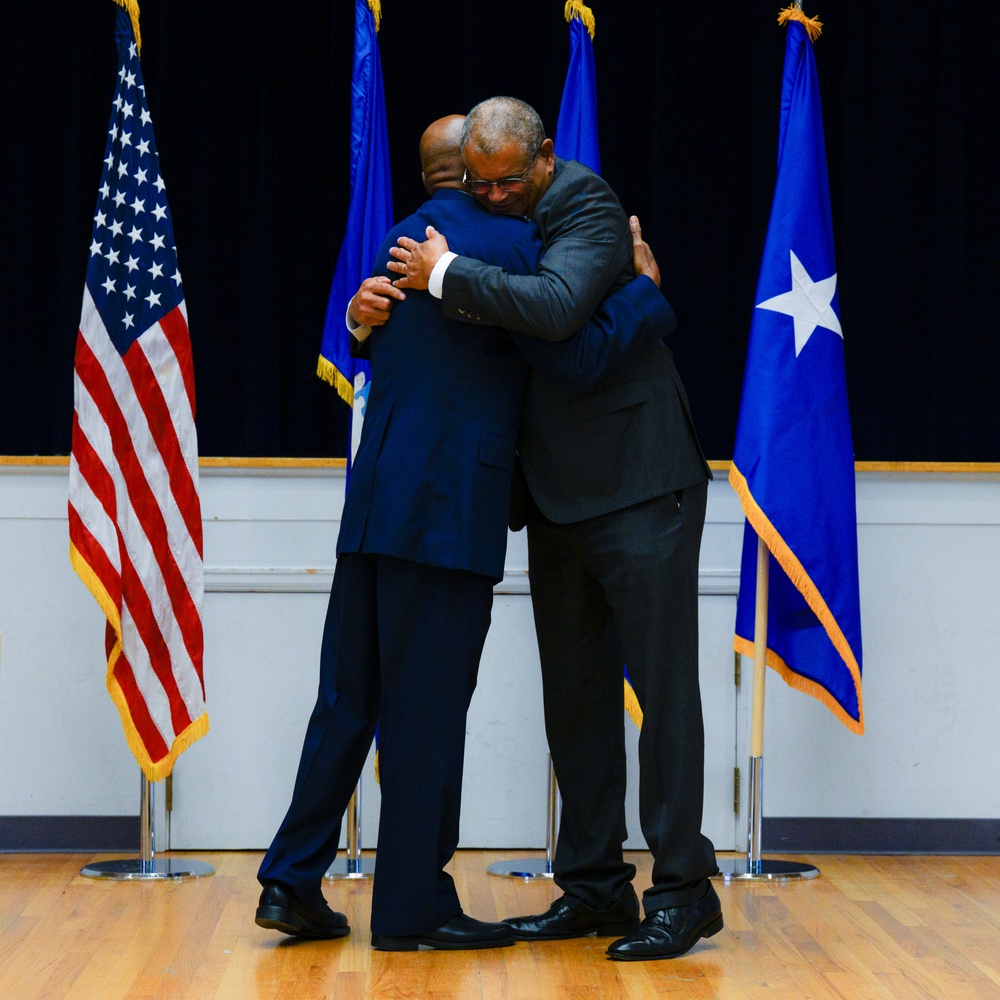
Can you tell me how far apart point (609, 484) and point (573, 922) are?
0.85 metres

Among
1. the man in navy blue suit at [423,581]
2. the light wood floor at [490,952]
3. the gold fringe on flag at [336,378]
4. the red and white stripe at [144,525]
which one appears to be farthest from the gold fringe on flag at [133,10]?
the light wood floor at [490,952]

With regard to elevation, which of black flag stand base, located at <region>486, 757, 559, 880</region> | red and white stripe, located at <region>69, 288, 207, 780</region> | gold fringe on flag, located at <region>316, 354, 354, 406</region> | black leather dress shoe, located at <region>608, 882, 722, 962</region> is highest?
gold fringe on flag, located at <region>316, 354, 354, 406</region>

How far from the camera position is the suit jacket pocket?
8.01 feet

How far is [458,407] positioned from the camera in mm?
2445

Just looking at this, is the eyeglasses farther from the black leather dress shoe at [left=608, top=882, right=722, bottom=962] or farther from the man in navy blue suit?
the black leather dress shoe at [left=608, top=882, right=722, bottom=962]

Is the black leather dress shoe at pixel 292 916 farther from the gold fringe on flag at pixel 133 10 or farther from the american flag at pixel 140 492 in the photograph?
the gold fringe on flag at pixel 133 10

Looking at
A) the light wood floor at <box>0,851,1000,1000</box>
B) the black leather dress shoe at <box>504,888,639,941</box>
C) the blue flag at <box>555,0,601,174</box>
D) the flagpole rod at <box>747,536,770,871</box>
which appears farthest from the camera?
the blue flag at <box>555,0,601,174</box>

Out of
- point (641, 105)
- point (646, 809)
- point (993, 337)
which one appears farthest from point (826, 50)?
point (646, 809)

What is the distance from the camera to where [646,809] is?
2.51 meters

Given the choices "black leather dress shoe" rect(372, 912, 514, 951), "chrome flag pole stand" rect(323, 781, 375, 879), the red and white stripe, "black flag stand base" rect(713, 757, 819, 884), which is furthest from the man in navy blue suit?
"black flag stand base" rect(713, 757, 819, 884)

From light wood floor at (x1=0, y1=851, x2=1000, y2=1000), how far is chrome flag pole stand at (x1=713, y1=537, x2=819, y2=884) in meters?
0.10

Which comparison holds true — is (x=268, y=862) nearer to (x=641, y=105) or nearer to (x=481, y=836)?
(x=481, y=836)

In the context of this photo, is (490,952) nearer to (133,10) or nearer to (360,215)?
(360,215)

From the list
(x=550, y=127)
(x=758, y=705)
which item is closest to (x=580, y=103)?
(x=550, y=127)
